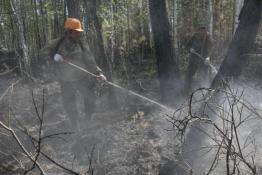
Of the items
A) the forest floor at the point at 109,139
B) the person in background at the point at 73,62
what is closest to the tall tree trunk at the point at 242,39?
the forest floor at the point at 109,139

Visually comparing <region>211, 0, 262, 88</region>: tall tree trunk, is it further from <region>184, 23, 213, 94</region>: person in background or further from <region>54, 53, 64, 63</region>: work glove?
<region>184, 23, 213, 94</region>: person in background

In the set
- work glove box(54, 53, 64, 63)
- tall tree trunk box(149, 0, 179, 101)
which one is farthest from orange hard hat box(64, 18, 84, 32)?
tall tree trunk box(149, 0, 179, 101)

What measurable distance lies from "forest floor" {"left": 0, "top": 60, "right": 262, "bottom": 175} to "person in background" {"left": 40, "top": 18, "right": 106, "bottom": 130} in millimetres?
437

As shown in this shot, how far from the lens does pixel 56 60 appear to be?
20.5 feet

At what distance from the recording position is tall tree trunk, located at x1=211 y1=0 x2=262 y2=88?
547cm

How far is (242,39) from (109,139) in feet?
7.99

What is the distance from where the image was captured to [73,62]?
6.55m

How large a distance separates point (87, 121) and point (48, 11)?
1187 centimetres

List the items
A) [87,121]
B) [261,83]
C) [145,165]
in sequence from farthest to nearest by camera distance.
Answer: [261,83]
[87,121]
[145,165]

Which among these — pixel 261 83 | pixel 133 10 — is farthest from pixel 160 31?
pixel 133 10

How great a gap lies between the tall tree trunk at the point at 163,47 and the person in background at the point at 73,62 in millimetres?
1419

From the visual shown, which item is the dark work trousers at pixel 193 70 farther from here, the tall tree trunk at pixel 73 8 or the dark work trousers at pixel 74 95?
the tall tree trunk at pixel 73 8

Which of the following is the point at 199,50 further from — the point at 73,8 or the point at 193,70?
the point at 73,8

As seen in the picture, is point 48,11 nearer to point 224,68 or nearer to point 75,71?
point 75,71
